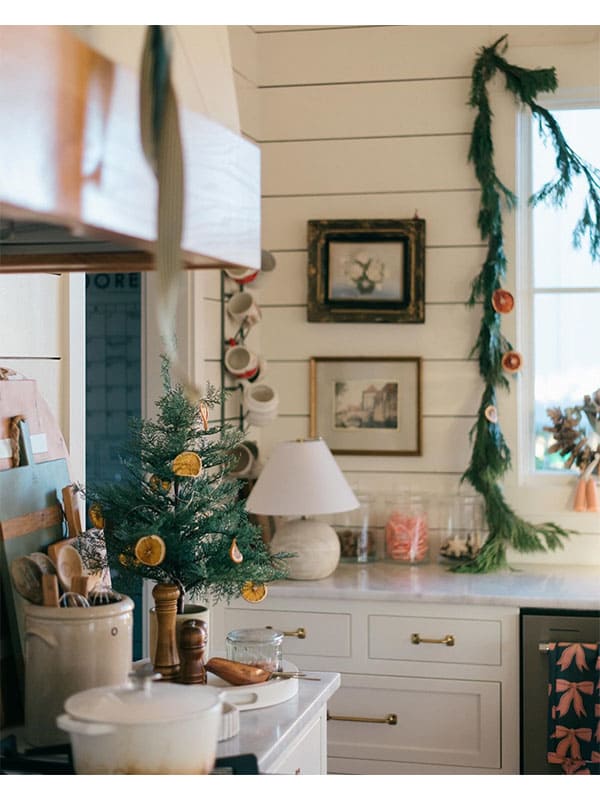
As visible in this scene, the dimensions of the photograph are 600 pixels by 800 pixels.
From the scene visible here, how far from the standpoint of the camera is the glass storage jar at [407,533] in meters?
3.52

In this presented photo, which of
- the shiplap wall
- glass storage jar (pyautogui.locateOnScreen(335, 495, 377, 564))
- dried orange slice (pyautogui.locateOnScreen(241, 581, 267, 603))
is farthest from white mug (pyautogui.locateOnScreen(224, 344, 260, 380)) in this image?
dried orange slice (pyautogui.locateOnScreen(241, 581, 267, 603))

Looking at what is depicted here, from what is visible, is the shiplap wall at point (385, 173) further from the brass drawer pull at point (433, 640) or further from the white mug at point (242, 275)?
the brass drawer pull at point (433, 640)

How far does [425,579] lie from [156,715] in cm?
219

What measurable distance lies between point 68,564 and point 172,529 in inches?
6.9

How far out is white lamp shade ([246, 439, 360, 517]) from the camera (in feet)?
10.2

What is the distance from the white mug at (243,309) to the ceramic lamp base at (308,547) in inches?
29.0

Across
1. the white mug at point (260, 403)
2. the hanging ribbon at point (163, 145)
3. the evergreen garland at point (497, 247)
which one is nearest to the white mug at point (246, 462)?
the white mug at point (260, 403)

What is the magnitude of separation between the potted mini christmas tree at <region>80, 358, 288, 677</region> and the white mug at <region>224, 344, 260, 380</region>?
1.79 meters

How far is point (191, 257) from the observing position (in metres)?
1.06

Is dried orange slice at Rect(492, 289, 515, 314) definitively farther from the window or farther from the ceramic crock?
the ceramic crock

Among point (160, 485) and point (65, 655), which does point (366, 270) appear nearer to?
point (160, 485)

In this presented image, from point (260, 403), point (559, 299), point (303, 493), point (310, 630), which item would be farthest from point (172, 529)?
point (559, 299)
